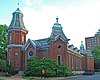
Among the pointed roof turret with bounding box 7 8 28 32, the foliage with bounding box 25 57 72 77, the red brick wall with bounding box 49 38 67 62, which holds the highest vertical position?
the pointed roof turret with bounding box 7 8 28 32

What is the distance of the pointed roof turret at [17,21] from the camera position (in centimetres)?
5209

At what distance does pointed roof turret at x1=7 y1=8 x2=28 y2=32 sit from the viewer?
5209cm

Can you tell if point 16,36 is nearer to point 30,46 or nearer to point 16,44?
point 16,44

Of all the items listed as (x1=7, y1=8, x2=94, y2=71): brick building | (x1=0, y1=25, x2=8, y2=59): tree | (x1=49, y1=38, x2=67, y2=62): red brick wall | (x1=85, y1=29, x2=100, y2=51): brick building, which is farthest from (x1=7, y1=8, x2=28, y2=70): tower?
(x1=85, y1=29, x2=100, y2=51): brick building

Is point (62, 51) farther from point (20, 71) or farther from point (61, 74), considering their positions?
point (20, 71)

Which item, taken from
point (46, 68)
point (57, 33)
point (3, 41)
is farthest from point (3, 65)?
point (3, 41)

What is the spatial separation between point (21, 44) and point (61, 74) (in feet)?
45.0

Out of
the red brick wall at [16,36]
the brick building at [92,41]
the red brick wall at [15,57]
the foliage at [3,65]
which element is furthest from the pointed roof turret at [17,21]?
the brick building at [92,41]

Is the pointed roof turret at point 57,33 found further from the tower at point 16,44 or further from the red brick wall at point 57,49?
the tower at point 16,44

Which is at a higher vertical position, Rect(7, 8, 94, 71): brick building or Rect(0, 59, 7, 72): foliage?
Rect(7, 8, 94, 71): brick building

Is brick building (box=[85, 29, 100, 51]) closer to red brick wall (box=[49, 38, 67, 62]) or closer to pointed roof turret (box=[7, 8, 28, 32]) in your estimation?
pointed roof turret (box=[7, 8, 28, 32])

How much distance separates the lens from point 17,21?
53125mm

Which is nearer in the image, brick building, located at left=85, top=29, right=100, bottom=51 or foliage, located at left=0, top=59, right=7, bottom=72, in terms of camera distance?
foliage, located at left=0, top=59, right=7, bottom=72

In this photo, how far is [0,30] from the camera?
65.3 meters
